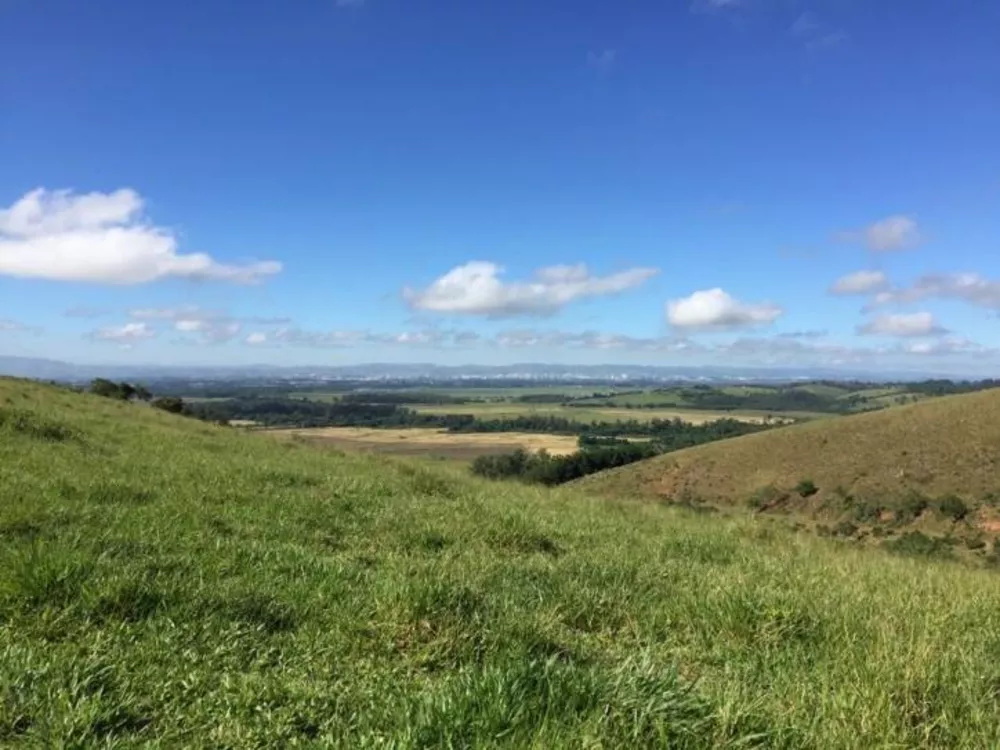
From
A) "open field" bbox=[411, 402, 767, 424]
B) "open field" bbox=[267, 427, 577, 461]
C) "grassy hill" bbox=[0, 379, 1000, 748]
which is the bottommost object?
"open field" bbox=[267, 427, 577, 461]

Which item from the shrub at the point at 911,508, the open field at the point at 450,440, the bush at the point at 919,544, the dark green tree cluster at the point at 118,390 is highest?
the dark green tree cluster at the point at 118,390

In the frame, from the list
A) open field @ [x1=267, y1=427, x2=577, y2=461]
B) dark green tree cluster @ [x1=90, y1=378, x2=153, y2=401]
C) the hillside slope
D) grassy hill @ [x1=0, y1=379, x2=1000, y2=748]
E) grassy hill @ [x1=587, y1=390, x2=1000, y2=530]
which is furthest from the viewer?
open field @ [x1=267, y1=427, x2=577, y2=461]

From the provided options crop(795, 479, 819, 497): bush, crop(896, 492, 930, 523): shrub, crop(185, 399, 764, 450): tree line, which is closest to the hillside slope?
crop(795, 479, 819, 497): bush

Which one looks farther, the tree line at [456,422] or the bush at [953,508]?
the tree line at [456,422]

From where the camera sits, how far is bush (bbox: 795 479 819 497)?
137 ft

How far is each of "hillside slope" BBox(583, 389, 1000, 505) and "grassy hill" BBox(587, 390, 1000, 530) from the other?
0.17 feet

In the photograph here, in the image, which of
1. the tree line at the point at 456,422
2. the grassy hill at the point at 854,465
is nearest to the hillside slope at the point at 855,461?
the grassy hill at the point at 854,465

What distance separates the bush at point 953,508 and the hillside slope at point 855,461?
1.29m

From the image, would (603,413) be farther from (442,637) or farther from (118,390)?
(442,637)

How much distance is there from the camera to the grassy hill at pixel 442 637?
3783 mm

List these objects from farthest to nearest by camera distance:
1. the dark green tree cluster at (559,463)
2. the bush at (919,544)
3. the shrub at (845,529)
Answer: the dark green tree cluster at (559,463)
the shrub at (845,529)
the bush at (919,544)

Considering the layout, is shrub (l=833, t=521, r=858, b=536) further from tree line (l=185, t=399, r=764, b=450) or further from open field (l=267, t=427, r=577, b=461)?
tree line (l=185, t=399, r=764, b=450)

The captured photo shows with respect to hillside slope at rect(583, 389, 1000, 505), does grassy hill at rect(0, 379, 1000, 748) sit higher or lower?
higher

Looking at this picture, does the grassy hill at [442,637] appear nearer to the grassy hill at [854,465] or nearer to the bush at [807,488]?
the grassy hill at [854,465]
